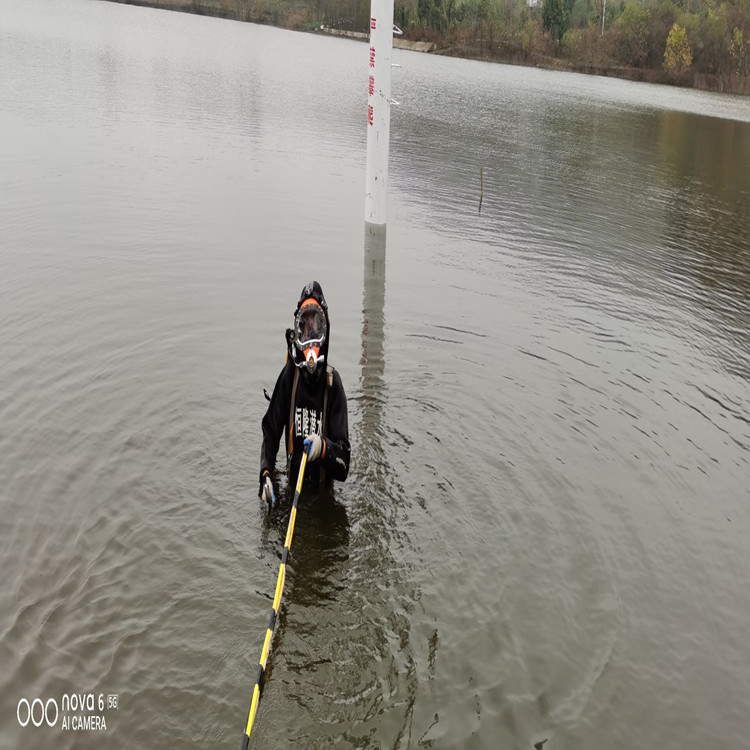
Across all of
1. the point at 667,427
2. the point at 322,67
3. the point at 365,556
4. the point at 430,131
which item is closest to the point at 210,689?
the point at 365,556

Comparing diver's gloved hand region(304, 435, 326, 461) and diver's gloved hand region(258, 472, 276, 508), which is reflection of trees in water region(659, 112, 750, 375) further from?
diver's gloved hand region(258, 472, 276, 508)

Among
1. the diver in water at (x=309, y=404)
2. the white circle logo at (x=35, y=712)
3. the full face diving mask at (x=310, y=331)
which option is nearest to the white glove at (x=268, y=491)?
the diver in water at (x=309, y=404)

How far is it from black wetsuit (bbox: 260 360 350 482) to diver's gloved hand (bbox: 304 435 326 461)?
Answer: 239 millimetres

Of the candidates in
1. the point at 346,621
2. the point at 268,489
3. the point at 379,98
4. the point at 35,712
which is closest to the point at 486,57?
the point at 379,98

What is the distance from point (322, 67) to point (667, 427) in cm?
4603

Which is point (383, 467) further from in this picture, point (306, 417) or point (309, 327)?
point (309, 327)

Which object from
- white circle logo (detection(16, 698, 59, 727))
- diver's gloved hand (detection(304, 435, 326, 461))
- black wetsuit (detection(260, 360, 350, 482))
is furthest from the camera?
black wetsuit (detection(260, 360, 350, 482))

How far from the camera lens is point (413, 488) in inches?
295

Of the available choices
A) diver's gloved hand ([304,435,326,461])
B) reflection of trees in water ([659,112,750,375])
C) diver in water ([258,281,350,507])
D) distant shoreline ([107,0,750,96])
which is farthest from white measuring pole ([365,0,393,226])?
distant shoreline ([107,0,750,96])

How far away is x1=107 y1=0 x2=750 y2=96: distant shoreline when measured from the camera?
6557cm

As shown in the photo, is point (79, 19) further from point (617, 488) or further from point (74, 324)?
point (617, 488)

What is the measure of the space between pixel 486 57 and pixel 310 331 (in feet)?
271

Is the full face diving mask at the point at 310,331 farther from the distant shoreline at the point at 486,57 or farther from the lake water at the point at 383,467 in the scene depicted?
the distant shoreline at the point at 486,57

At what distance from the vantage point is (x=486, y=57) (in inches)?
3169
